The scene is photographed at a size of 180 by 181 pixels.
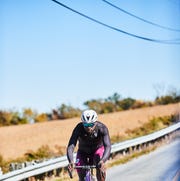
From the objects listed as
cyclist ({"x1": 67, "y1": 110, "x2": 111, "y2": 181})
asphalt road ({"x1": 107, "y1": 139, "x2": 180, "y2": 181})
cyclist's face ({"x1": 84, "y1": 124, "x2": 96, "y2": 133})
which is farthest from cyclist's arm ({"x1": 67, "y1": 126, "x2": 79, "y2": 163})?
asphalt road ({"x1": 107, "y1": 139, "x2": 180, "y2": 181})

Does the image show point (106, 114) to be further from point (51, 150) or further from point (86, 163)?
point (86, 163)

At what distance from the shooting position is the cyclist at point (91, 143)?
622 centimetres

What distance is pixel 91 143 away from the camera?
6.78 meters

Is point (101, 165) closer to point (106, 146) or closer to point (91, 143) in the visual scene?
point (106, 146)

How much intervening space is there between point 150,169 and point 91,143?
5.32m

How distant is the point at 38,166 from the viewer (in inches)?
404

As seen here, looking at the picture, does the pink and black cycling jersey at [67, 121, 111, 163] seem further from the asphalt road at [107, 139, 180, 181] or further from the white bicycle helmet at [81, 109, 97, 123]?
the asphalt road at [107, 139, 180, 181]

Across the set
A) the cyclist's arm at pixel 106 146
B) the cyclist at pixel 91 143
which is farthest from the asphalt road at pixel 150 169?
the cyclist's arm at pixel 106 146

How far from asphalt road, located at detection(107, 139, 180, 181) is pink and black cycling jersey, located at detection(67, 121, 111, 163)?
3.71 m

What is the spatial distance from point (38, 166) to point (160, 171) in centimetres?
269

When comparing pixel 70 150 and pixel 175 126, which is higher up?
pixel 70 150

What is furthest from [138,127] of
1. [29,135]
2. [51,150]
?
[51,150]

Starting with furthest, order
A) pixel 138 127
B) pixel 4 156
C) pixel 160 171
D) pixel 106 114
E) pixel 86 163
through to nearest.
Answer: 1. pixel 138 127
2. pixel 106 114
3. pixel 4 156
4. pixel 160 171
5. pixel 86 163

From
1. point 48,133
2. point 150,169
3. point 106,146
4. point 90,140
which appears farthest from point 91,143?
point 48,133
